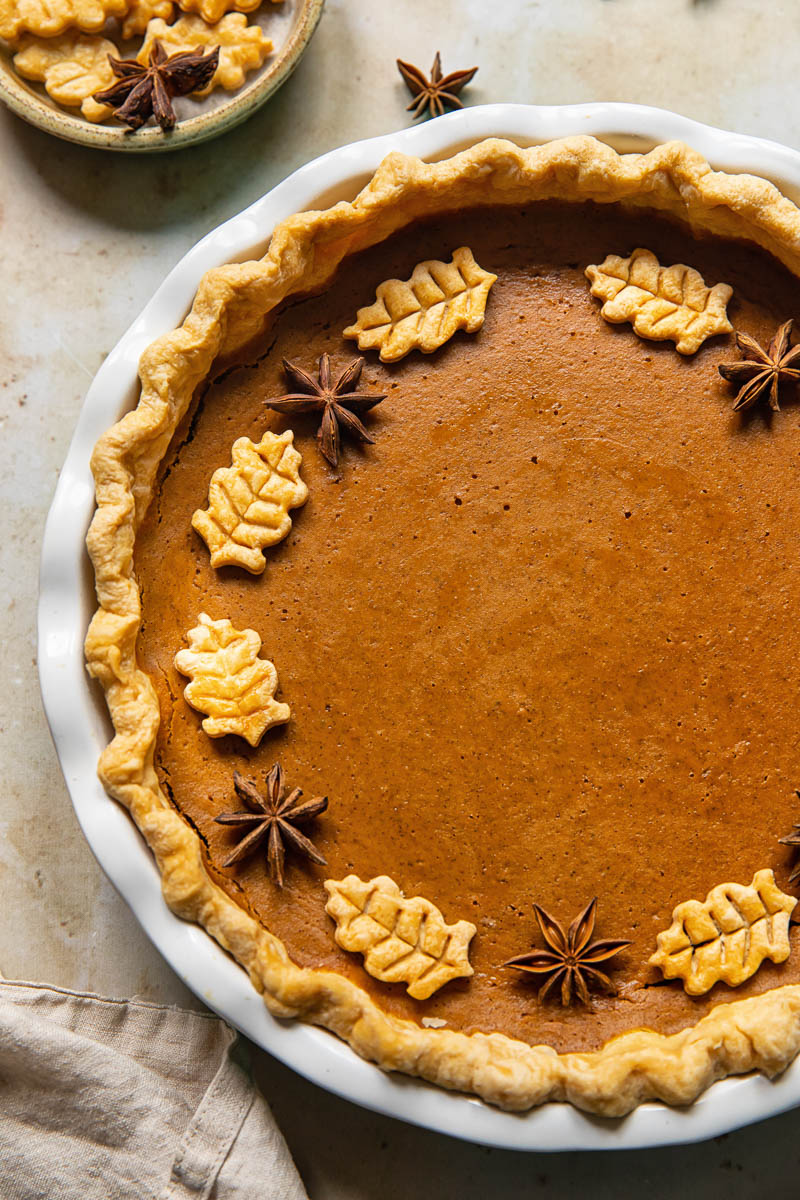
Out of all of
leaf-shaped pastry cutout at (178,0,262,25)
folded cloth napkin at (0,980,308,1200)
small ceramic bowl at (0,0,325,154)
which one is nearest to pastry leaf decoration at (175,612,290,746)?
folded cloth napkin at (0,980,308,1200)

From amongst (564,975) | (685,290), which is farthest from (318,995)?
(685,290)

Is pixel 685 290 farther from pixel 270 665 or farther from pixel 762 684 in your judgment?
pixel 270 665

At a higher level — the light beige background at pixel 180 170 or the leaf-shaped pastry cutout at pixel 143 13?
the leaf-shaped pastry cutout at pixel 143 13

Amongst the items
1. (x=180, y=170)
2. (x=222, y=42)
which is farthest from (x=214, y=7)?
(x=180, y=170)

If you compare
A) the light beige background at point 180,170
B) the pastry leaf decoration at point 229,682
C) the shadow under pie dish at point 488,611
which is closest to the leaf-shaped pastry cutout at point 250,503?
the shadow under pie dish at point 488,611

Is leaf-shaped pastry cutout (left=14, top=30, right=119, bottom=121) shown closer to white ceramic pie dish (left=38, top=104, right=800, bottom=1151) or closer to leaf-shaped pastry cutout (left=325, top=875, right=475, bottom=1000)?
white ceramic pie dish (left=38, top=104, right=800, bottom=1151)

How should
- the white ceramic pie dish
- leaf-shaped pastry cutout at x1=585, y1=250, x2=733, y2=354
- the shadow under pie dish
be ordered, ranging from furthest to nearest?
leaf-shaped pastry cutout at x1=585, y1=250, x2=733, y2=354 → the shadow under pie dish → the white ceramic pie dish

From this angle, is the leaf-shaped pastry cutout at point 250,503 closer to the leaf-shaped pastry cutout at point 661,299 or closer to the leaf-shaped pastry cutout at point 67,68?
the leaf-shaped pastry cutout at point 661,299
